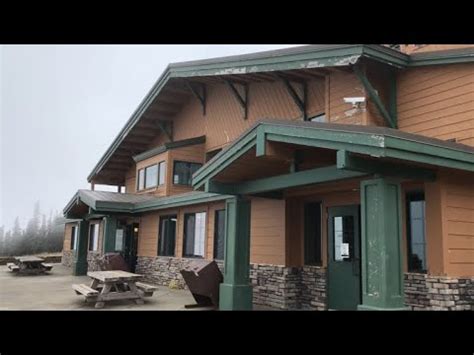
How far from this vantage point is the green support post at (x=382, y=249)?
5746 mm

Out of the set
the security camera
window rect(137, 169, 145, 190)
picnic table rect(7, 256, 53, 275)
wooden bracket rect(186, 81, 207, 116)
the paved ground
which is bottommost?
the paved ground

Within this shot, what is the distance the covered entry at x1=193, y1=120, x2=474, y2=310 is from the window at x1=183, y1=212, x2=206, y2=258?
4.07 metres

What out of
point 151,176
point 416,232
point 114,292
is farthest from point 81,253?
point 416,232

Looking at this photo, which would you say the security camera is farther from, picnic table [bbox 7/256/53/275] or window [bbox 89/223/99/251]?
window [bbox 89/223/99/251]

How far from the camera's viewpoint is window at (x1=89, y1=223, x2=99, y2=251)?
21.0 meters

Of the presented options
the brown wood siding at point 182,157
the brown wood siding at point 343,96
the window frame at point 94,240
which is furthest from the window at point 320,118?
the window frame at point 94,240

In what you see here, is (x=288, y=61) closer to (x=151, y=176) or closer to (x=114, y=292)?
(x=114, y=292)

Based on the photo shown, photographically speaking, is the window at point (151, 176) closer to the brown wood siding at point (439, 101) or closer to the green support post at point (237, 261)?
the green support post at point (237, 261)

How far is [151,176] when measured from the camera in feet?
54.9

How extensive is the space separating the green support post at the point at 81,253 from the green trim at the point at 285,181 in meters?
11.9

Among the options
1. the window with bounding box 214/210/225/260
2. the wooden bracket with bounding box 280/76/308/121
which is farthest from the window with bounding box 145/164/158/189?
the wooden bracket with bounding box 280/76/308/121
